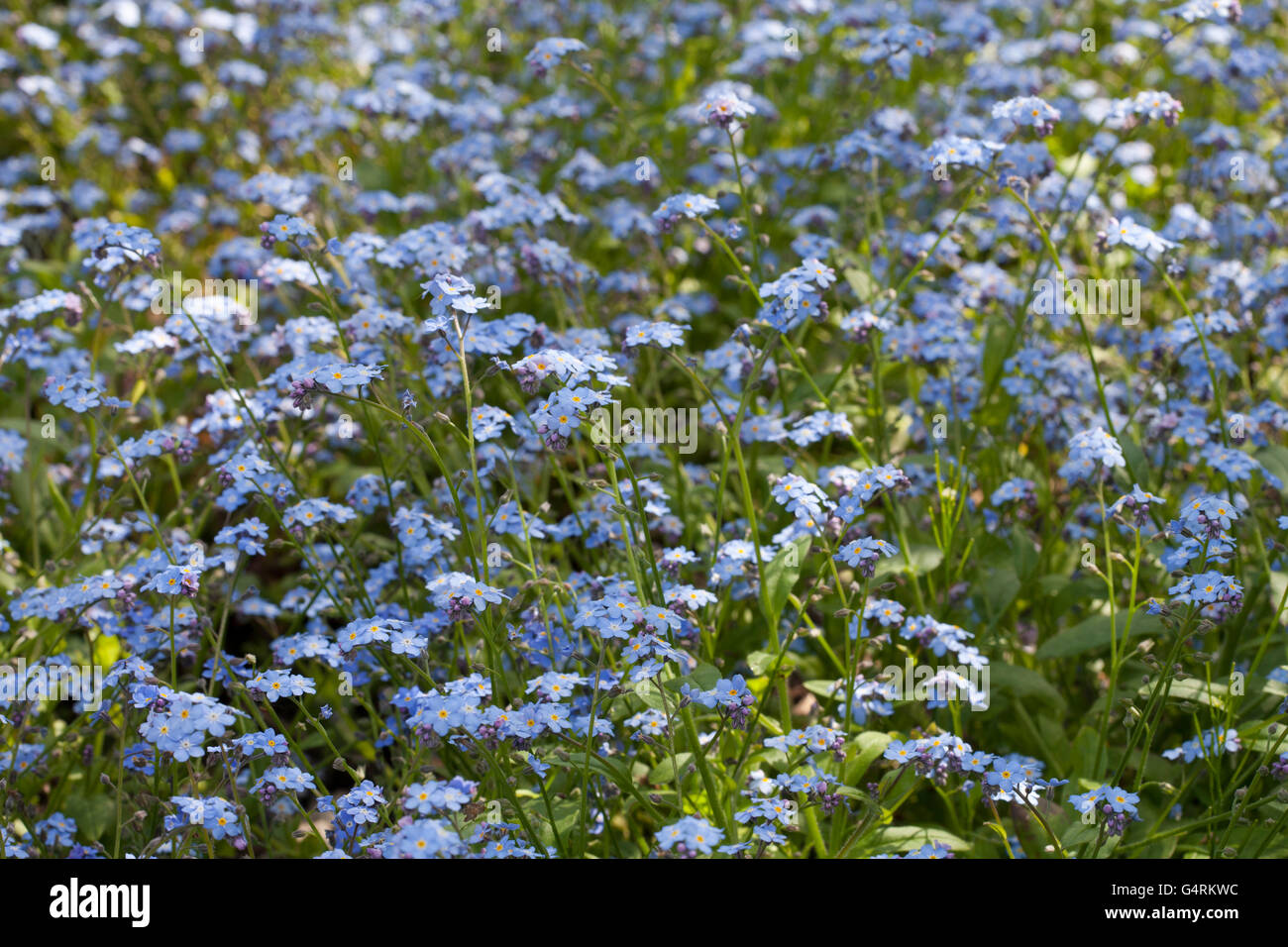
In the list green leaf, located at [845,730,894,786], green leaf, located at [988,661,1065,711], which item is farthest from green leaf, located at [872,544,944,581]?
green leaf, located at [845,730,894,786]

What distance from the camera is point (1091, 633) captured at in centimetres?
341

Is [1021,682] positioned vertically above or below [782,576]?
below

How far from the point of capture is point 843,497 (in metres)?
3.11

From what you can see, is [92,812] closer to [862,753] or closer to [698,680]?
[698,680]

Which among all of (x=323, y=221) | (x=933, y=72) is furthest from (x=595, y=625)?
(x=933, y=72)

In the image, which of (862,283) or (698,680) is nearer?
(698,680)

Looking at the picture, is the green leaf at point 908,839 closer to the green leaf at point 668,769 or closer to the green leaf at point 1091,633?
the green leaf at point 668,769

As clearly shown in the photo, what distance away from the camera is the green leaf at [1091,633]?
133 inches

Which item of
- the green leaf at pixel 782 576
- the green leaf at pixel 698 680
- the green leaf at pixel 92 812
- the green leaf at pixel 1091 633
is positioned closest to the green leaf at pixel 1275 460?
the green leaf at pixel 1091 633

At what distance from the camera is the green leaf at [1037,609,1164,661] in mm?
3383

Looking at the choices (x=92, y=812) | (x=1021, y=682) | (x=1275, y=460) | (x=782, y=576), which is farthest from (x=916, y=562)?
(x=92, y=812)

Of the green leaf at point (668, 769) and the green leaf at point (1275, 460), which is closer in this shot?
the green leaf at point (668, 769)

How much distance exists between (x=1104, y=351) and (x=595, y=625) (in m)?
2.87

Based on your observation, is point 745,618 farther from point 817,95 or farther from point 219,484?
point 817,95
